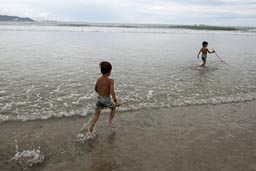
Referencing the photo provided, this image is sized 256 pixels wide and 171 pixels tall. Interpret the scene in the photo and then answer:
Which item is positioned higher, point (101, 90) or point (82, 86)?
point (101, 90)

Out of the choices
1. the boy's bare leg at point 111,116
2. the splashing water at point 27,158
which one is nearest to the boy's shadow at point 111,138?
the boy's bare leg at point 111,116

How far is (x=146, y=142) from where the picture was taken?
5.74 m

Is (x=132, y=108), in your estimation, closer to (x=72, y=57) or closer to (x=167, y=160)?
(x=167, y=160)

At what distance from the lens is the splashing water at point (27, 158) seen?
4.80 meters

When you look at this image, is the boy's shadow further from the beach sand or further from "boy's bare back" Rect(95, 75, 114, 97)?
"boy's bare back" Rect(95, 75, 114, 97)

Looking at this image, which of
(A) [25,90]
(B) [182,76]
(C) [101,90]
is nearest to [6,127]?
(C) [101,90]

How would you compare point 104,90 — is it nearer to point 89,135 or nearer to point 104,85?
point 104,85

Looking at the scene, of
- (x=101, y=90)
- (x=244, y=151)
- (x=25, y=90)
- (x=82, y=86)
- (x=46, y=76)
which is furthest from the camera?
(x=46, y=76)

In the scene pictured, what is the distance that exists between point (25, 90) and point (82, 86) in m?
1.91

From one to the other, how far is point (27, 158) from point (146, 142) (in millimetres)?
2295

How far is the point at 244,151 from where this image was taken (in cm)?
542

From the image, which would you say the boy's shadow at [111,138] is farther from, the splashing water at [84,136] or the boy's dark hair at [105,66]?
the boy's dark hair at [105,66]

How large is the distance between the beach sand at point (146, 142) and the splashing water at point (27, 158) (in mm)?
106

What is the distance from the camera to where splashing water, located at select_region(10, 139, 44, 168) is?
480cm
